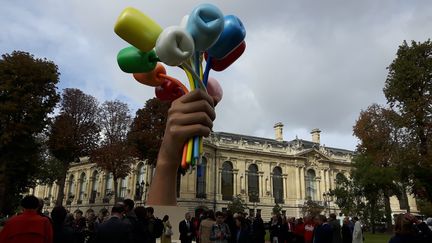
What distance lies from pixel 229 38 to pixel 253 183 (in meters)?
43.9

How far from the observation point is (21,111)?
2286 centimetres

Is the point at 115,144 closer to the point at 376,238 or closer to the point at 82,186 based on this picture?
the point at 376,238

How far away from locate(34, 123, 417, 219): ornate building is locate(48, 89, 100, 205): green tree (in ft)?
44.4

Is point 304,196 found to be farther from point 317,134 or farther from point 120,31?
point 120,31

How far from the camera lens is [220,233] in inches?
338

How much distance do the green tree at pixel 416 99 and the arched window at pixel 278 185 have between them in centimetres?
3056

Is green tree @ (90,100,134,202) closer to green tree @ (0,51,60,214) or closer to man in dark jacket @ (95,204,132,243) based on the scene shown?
green tree @ (0,51,60,214)

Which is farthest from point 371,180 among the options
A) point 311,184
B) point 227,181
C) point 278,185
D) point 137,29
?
point 311,184

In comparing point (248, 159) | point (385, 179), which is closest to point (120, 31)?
point (385, 179)

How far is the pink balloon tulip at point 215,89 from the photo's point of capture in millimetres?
11695

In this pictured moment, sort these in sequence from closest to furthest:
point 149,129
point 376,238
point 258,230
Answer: point 258,230
point 376,238
point 149,129

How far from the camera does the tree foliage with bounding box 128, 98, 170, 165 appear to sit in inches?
1282

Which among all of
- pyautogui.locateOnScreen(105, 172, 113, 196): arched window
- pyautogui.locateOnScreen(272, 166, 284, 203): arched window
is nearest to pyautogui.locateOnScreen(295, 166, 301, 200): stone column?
pyautogui.locateOnScreen(272, 166, 284, 203): arched window

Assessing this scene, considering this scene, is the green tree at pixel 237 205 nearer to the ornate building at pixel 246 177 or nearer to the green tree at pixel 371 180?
the ornate building at pixel 246 177
